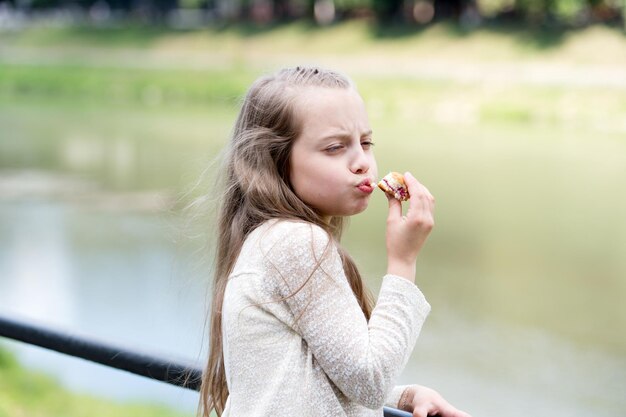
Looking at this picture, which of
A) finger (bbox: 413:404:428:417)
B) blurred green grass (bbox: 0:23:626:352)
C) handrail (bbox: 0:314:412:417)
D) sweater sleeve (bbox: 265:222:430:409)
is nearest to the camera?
sweater sleeve (bbox: 265:222:430:409)

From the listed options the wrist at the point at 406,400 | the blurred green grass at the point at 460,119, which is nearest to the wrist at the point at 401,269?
the wrist at the point at 406,400

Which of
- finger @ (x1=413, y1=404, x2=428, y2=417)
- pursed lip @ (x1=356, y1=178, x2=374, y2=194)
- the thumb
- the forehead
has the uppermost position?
the forehead

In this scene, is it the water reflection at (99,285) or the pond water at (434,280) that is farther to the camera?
the pond water at (434,280)

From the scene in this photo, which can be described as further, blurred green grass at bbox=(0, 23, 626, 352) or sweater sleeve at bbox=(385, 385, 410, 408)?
blurred green grass at bbox=(0, 23, 626, 352)

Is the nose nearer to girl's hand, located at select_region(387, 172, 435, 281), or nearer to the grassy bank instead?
girl's hand, located at select_region(387, 172, 435, 281)

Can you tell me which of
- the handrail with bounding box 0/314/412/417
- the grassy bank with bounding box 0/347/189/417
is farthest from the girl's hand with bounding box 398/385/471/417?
the grassy bank with bounding box 0/347/189/417

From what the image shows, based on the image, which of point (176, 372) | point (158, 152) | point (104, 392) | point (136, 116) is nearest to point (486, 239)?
point (104, 392)

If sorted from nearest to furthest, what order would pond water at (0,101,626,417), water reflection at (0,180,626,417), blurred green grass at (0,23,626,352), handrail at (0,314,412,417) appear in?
handrail at (0,314,412,417), water reflection at (0,180,626,417), pond water at (0,101,626,417), blurred green grass at (0,23,626,352)

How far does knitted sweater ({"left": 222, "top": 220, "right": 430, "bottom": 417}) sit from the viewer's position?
1.34 meters

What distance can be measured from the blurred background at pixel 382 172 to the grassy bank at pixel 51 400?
20mm

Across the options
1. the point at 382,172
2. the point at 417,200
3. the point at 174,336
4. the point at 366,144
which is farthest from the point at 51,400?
the point at 382,172

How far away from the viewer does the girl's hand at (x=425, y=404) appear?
1.47 meters

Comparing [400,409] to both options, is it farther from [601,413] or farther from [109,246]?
[109,246]

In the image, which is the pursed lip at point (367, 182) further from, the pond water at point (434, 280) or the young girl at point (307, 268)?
the pond water at point (434, 280)
